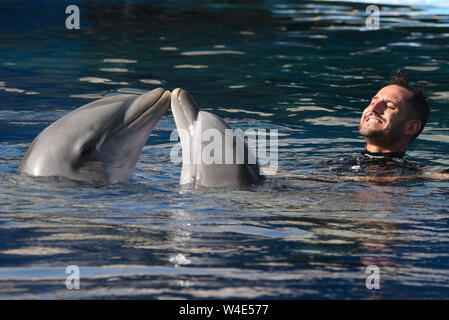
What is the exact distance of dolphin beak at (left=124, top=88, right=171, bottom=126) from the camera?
599 centimetres

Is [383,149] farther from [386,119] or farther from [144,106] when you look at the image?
[144,106]

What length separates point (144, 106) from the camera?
19.7 feet

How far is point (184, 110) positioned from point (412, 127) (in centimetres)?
292

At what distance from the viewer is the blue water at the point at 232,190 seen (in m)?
4.27

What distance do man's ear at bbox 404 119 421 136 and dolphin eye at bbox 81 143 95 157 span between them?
3.40m

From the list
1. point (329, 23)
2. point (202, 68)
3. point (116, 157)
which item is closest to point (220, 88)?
point (202, 68)

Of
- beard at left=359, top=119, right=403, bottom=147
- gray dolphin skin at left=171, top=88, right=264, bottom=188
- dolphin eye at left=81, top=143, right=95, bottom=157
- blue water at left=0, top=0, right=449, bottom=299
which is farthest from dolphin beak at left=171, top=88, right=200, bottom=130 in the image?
beard at left=359, top=119, right=403, bottom=147

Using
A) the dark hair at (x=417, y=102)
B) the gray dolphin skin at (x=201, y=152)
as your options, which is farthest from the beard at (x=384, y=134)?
the gray dolphin skin at (x=201, y=152)

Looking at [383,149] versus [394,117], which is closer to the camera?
[394,117]

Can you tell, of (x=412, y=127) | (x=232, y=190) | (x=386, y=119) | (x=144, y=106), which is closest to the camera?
(x=232, y=190)

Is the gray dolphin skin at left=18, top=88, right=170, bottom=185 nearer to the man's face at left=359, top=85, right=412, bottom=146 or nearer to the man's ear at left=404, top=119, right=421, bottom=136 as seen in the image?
the man's face at left=359, top=85, right=412, bottom=146

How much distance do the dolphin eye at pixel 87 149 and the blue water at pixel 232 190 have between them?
26cm

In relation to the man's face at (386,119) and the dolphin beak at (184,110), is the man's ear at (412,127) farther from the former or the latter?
the dolphin beak at (184,110)

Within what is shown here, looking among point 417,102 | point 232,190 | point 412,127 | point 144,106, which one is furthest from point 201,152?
point 417,102
